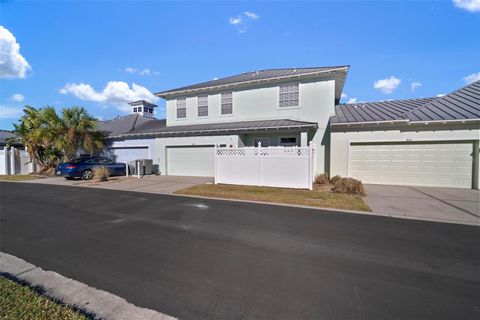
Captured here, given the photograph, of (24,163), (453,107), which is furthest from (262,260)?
(24,163)

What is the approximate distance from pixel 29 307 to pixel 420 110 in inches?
649

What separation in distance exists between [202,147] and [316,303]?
1417cm

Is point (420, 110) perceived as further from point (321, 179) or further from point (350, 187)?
point (350, 187)

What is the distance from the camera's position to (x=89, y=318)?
97.2 inches

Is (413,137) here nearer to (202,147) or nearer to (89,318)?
(202,147)

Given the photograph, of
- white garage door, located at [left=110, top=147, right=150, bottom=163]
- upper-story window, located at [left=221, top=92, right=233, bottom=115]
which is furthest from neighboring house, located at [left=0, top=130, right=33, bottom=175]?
upper-story window, located at [left=221, top=92, right=233, bottom=115]

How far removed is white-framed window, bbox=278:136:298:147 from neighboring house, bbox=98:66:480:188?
60 mm

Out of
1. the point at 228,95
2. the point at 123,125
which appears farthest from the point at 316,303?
the point at 123,125

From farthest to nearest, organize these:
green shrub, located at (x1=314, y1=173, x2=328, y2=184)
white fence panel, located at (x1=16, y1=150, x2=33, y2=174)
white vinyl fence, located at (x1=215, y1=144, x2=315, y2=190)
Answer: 1. white fence panel, located at (x1=16, y1=150, x2=33, y2=174)
2. green shrub, located at (x1=314, y1=173, x2=328, y2=184)
3. white vinyl fence, located at (x1=215, y1=144, x2=315, y2=190)

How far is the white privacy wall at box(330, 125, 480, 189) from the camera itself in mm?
11125

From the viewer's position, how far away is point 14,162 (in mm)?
20938

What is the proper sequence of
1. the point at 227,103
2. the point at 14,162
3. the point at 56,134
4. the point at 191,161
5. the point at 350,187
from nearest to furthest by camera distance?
the point at 350,187 < the point at 191,161 < the point at 227,103 < the point at 56,134 < the point at 14,162

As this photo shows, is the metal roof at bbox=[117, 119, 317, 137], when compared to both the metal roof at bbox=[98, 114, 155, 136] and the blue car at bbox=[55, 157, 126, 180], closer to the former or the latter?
the blue car at bbox=[55, 157, 126, 180]

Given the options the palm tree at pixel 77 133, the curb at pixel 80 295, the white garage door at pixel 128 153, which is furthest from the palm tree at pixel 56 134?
the curb at pixel 80 295
